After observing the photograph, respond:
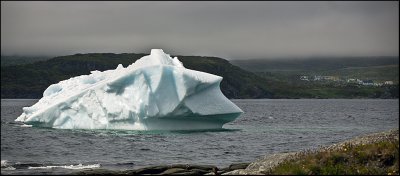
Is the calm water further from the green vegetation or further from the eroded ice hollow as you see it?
the green vegetation

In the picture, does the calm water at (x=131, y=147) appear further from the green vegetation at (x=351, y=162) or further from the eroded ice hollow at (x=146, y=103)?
the green vegetation at (x=351, y=162)

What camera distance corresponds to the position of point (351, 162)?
20.8 meters

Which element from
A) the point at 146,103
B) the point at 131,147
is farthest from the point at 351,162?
the point at 146,103

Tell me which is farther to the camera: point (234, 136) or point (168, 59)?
point (168, 59)

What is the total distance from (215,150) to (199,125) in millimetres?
16674

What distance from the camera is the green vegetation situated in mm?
19219

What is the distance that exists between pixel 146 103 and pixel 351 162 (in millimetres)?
36759

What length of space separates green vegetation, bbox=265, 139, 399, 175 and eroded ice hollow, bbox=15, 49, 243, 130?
35524mm

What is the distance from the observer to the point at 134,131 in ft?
198

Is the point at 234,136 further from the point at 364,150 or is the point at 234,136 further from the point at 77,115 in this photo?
the point at 364,150

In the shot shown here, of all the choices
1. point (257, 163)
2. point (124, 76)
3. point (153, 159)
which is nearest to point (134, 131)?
point (124, 76)

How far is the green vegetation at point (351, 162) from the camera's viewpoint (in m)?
19.2

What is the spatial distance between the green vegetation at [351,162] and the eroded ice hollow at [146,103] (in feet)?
117

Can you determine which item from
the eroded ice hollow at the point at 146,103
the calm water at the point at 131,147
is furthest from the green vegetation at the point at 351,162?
the eroded ice hollow at the point at 146,103
